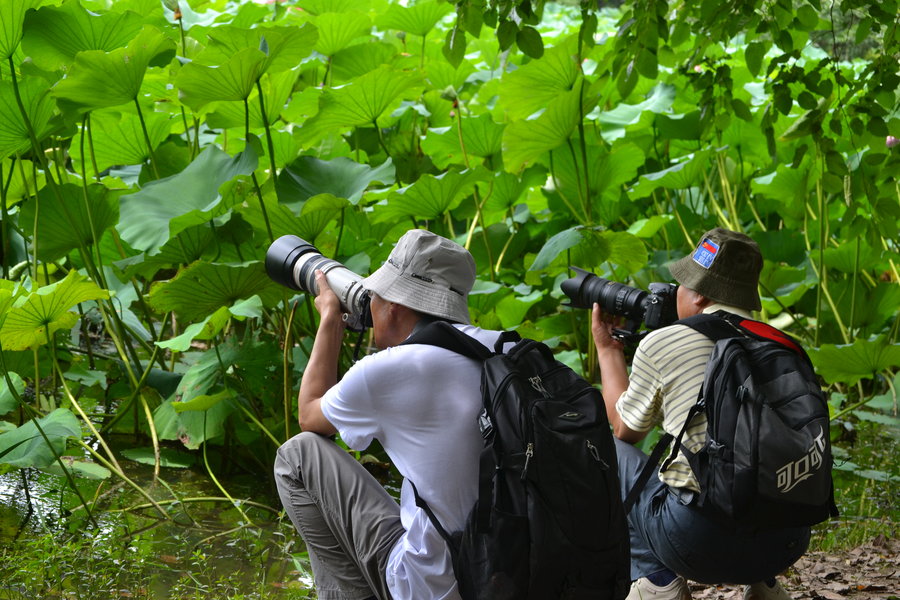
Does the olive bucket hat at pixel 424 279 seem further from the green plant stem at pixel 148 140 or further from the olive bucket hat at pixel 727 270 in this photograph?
the green plant stem at pixel 148 140

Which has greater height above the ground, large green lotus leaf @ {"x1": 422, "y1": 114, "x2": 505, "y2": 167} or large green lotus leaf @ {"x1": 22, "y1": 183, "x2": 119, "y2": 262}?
large green lotus leaf @ {"x1": 22, "y1": 183, "x2": 119, "y2": 262}

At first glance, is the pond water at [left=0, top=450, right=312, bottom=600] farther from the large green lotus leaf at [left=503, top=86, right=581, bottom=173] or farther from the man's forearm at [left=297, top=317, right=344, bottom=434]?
the large green lotus leaf at [left=503, top=86, right=581, bottom=173]

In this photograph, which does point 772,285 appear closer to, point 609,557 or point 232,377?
point 232,377

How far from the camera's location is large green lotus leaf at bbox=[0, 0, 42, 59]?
248cm

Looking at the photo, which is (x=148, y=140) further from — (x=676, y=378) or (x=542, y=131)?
(x=676, y=378)

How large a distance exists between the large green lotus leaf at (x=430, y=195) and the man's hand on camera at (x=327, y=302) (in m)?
0.83

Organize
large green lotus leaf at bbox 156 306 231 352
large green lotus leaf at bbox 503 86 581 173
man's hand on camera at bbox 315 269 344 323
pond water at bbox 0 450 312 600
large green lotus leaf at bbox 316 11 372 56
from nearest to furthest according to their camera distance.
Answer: man's hand on camera at bbox 315 269 344 323
pond water at bbox 0 450 312 600
large green lotus leaf at bbox 156 306 231 352
large green lotus leaf at bbox 503 86 581 173
large green lotus leaf at bbox 316 11 372 56

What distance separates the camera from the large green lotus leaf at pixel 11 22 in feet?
8.13

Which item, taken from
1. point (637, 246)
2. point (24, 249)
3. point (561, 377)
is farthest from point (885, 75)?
point (24, 249)

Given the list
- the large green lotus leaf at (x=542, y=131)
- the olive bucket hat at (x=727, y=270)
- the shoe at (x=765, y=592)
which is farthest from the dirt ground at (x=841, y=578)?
the large green lotus leaf at (x=542, y=131)

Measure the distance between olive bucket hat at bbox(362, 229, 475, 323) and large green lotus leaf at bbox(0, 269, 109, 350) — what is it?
764 millimetres

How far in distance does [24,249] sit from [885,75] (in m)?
2.51

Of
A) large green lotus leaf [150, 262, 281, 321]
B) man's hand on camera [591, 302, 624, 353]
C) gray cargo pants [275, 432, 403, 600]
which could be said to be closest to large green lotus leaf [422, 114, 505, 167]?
large green lotus leaf [150, 262, 281, 321]

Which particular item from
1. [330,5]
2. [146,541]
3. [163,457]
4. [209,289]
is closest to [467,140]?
[330,5]
